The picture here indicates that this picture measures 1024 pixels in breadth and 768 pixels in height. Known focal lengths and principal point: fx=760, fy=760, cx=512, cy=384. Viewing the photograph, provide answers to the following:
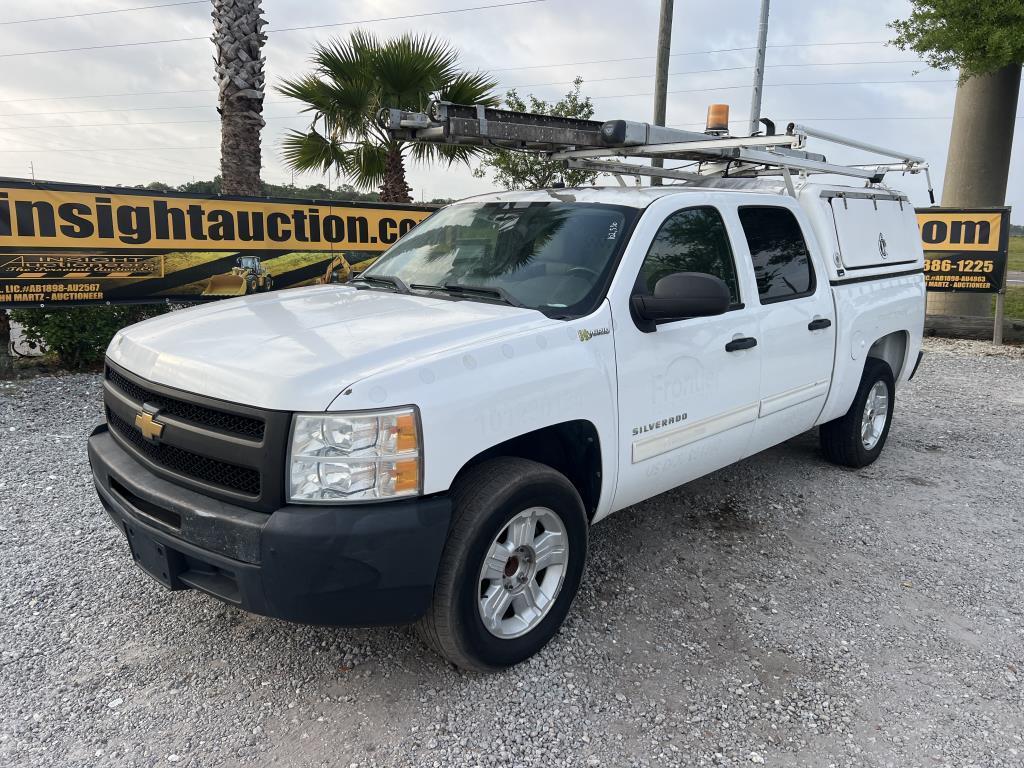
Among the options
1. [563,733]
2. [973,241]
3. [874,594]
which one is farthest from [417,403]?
[973,241]

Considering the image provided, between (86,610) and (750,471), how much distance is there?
13.8ft

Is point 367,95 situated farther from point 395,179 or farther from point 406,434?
point 406,434

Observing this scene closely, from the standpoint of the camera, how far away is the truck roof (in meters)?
3.80

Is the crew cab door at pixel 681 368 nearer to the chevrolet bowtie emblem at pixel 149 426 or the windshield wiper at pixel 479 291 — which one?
the windshield wiper at pixel 479 291

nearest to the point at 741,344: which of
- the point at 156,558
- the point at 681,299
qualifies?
the point at 681,299

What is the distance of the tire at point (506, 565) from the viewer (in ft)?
8.78

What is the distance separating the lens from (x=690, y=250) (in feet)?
12.4

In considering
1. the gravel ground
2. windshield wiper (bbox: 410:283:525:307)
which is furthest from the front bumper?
windshield wiper (bbox: 410:283:525:307)

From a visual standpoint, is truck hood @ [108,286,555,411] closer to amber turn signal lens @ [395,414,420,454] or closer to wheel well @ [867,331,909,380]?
amber turn signal lens @ [395,414,420,454]

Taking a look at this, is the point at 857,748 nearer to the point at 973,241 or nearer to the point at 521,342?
the point at 521,342

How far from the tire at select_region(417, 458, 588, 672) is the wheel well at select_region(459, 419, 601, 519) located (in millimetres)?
176

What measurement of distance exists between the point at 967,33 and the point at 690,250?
8802 millimetres

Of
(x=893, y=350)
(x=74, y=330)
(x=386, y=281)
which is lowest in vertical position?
(x=74, y=330)

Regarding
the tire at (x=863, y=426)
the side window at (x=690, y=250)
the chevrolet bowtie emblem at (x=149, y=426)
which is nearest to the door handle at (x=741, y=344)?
the side window at (x=690, y=250)
